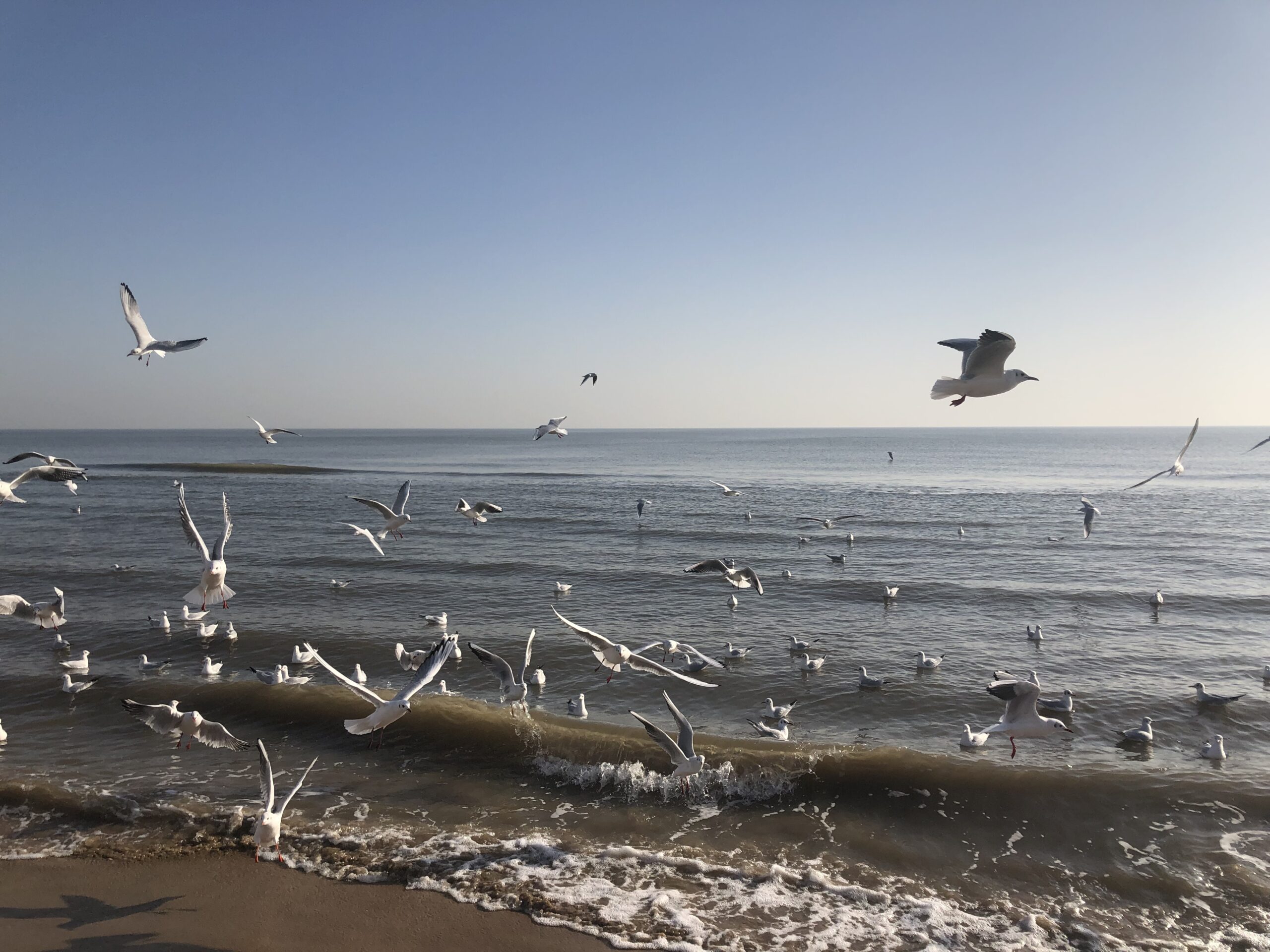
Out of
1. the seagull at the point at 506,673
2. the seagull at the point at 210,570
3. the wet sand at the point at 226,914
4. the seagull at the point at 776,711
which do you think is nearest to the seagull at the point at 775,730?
the seagull at the point at 776,711

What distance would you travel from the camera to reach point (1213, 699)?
1258 cm

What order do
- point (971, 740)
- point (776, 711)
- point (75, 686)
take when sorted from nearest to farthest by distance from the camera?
1. point (971, 740)
2. point (776, 711)
3. point (75, 686)

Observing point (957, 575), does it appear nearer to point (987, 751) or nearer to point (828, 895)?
point (987, 751)

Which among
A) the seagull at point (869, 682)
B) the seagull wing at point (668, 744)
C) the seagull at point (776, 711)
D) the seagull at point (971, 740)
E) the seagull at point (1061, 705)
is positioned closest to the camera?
the seagull wing at point (668, 744)

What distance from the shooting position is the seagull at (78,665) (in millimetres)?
13789

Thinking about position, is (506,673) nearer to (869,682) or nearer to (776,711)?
(776,711)

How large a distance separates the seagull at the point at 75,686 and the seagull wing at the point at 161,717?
14.7 ft

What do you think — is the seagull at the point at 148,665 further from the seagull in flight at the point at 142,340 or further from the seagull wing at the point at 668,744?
the seagull wing at the point at 668,744

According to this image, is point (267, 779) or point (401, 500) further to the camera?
point (401, 500)

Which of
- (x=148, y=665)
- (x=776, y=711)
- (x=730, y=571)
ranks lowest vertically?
(x=148, y=665)

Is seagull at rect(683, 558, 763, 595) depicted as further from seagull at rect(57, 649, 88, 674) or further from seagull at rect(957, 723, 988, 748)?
seagull at rect(57, 649, 88, 674)

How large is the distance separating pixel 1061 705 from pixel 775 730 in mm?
4920

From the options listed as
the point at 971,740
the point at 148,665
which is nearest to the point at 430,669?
the point at 971,740

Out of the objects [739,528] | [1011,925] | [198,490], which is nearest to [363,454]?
[198,490]
